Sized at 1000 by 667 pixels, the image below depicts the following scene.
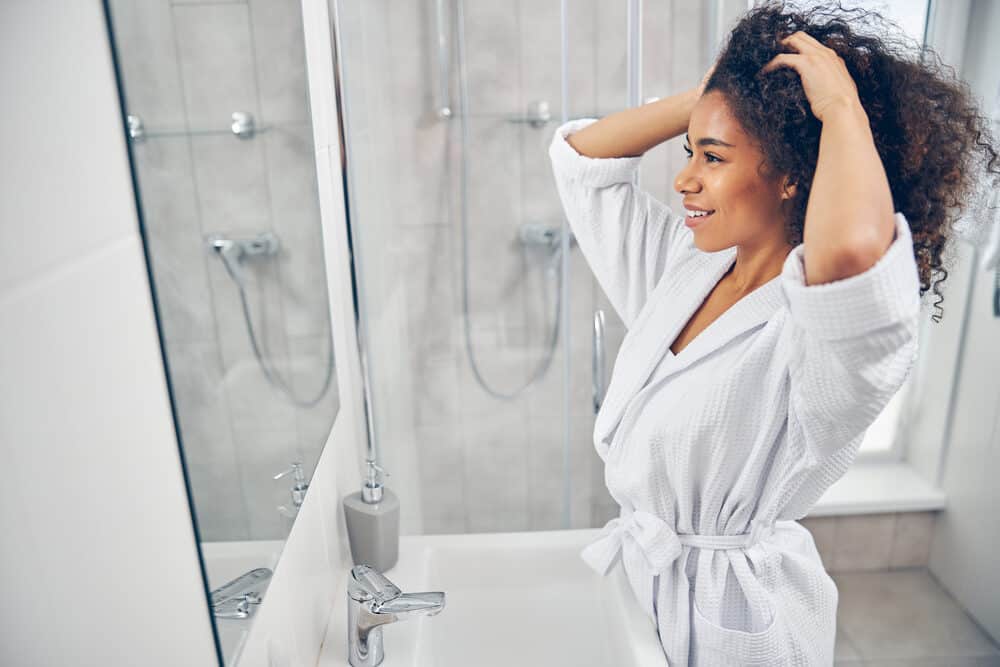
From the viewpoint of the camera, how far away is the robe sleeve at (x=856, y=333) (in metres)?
0.72

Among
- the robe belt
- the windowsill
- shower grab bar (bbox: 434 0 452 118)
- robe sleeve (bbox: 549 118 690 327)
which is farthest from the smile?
the windowsill

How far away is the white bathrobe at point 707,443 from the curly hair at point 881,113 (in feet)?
0.62

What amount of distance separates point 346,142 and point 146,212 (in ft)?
2.79

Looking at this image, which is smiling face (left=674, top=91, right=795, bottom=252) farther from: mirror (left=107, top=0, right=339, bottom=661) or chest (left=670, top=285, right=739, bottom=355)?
mirror (left=107, top=0, right=339, bottom=661)

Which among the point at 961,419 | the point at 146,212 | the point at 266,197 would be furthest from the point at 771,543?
the point at 961,419

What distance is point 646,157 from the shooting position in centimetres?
154

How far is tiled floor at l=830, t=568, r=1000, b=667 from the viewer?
80.4 inches

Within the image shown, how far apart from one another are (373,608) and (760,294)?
69 centimetres

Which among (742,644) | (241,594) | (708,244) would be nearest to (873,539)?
(742,644)

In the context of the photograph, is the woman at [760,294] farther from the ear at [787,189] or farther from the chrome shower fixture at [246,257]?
the chrome shower fixture at [246,257]

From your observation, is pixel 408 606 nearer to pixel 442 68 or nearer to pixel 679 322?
pixel 679 322

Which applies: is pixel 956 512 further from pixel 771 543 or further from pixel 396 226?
pixel 396 226

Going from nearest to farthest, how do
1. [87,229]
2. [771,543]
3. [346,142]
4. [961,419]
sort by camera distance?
1. [87,229]
2. [771,543]
3. [346,142]
4. [961,419]

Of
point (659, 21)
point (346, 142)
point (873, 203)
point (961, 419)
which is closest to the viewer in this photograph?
point (873, 203)
